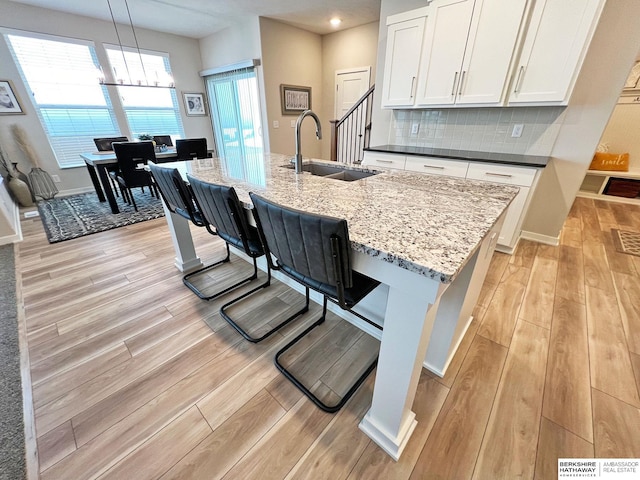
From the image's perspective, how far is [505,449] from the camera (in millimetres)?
1070

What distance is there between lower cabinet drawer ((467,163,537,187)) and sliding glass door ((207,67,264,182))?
10.5ft

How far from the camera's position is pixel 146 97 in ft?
15.9

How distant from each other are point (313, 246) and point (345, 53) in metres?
5.13

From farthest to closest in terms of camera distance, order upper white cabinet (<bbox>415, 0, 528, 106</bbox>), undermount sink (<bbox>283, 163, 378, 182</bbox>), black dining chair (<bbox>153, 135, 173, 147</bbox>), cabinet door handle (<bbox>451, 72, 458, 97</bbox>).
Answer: black dining chair (<bbox>153, 135, 173, 147</bbox>), cabinet door handle (<bbox>451, 72, 458, 97</bbox>), upper white cabinet (<bbox>415, 0, 528, 106</bbox>), undermount sink (<bbox>283, 163, 378, 182</bbox>)

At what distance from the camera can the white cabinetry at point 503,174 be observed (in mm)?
2246

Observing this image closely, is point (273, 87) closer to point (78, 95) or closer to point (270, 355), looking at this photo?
point (78, 95)

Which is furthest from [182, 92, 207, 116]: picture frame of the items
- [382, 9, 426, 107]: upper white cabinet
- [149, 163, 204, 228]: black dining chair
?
[149, 163, 204, 228]: black dining chair

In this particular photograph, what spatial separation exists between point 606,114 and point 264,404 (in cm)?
347

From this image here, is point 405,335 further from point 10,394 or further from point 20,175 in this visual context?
point 20,175

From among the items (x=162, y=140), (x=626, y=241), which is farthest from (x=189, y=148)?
(x=626, y=241)

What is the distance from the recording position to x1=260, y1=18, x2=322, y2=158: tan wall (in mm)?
4164

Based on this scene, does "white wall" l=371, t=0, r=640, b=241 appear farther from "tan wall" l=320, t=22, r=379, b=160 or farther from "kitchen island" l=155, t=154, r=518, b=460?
"kitchen island" l=155, t=154, r=518, b=460

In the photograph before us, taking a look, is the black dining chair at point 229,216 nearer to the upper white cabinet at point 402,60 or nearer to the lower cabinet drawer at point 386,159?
the lower cabinet drawer at point 386,159

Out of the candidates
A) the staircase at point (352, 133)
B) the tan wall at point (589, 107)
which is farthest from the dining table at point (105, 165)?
the tan wall at point (589, 107)
